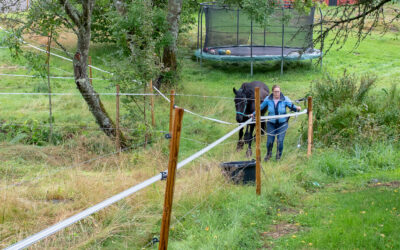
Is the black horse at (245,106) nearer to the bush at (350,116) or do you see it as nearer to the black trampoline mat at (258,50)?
the bush at (350,116)

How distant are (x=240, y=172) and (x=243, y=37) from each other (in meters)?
18.9

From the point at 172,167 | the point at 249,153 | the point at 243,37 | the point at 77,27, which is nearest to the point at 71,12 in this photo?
the point at 77,27

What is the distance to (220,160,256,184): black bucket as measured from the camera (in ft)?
22.9

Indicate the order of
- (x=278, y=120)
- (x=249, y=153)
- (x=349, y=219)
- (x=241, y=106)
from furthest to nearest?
(x=241, y=106), (x=249, y=153), (x=278, y=120), (x=349, y=219)

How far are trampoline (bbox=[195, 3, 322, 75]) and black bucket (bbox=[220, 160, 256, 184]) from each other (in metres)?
13.6

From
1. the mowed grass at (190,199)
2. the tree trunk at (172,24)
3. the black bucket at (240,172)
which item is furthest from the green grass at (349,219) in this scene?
the tree trunk at (172,24)

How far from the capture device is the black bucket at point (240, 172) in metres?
6.98

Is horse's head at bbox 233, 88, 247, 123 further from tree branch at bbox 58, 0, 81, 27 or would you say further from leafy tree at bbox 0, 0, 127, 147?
tree branch at bbox 58, 0, 81, 27

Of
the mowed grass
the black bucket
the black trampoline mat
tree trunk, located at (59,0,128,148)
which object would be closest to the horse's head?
the mowed grass

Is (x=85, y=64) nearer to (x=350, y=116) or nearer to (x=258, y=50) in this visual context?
(x=350, y=116)

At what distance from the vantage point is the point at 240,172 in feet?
22.8

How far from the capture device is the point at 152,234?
5.16 m

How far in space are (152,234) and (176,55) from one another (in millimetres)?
12066

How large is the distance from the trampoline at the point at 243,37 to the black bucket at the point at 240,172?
13.6 m
